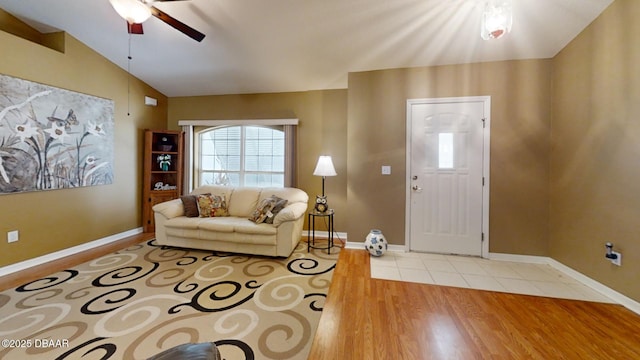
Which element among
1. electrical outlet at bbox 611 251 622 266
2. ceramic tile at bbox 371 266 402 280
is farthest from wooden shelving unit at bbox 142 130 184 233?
electrical outlet at bbox 611 251 622 266

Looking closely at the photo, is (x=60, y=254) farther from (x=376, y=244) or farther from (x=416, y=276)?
(x=416, y=276)

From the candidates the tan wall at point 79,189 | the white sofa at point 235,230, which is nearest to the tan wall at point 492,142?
the white sofa at point 235,230

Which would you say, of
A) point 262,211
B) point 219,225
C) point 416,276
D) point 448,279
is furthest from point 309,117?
point 448,279

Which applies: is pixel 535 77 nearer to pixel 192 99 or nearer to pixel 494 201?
pixel 494 201

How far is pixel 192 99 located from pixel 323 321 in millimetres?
4457

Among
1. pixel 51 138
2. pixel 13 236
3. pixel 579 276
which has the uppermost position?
pixel 51 138

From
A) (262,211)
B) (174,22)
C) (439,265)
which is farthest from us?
(262,211)

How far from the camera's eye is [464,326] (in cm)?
186

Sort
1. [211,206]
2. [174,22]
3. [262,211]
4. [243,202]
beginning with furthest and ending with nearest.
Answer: [243,202]
[211,206]
[262,211]
[174,22]

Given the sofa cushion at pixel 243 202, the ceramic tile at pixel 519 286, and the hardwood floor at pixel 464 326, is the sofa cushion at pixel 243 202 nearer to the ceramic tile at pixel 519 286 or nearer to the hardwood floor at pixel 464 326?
the hardwood floor at pixel 464 326

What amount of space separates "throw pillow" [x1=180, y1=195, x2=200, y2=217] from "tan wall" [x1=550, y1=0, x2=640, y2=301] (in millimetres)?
4643

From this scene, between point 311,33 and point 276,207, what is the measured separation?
219cm

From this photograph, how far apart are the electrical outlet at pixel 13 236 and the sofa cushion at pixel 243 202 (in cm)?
227

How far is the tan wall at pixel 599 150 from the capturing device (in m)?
2.08
